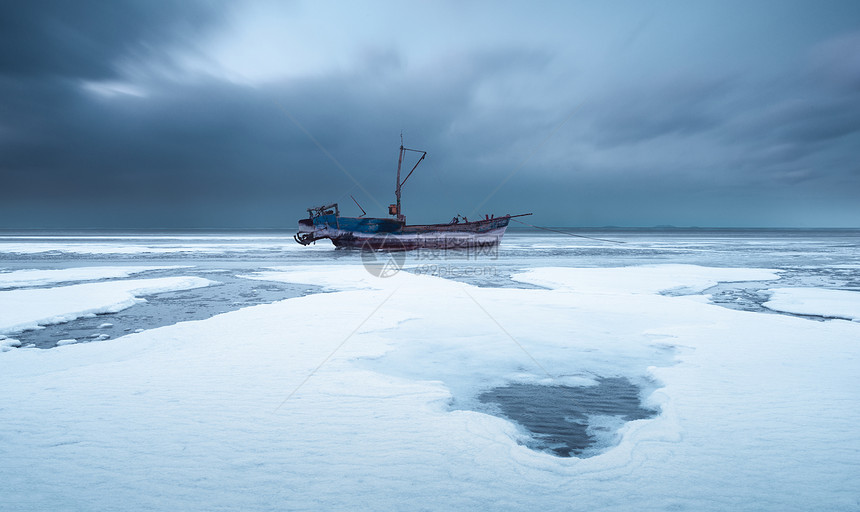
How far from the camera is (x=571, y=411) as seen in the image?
13.7 feet

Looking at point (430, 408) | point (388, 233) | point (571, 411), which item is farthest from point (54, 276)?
point (388, 233)

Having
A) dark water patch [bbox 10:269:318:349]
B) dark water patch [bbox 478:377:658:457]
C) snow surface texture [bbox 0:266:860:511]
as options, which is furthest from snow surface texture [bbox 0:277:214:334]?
dark water patch [bbox 478:377:658:457]

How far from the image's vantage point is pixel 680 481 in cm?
290

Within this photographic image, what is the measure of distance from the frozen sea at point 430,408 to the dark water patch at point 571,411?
22 millimetres

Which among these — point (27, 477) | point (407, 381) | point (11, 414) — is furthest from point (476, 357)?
point (11, 414)

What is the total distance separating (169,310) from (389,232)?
25100 mm

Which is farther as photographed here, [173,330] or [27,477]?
[173,330]

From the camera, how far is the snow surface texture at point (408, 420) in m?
2.77

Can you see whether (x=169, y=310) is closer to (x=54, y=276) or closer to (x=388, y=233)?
(x=54, y=276)

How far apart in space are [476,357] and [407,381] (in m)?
1.30

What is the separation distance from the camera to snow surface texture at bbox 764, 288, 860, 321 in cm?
851

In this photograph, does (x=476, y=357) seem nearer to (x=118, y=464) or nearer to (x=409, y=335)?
(x=409, y=335)

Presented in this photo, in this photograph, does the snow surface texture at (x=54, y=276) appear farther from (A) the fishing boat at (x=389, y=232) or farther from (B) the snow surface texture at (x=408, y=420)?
(A) the fishing boat at (x=389, y=232)

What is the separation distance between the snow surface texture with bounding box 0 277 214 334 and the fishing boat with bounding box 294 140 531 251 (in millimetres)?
20179
